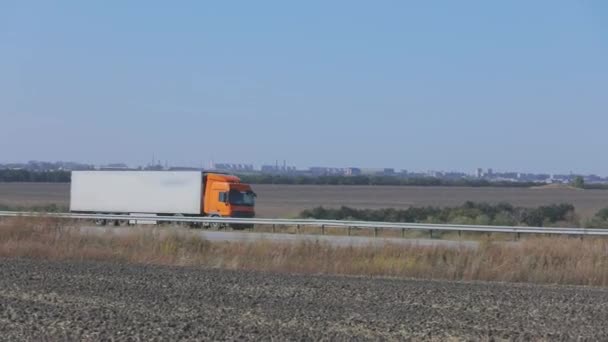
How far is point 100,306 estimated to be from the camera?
14367mm

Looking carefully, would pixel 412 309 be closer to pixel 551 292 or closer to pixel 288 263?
pixel 551 292

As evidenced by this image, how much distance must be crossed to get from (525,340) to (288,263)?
12695mm

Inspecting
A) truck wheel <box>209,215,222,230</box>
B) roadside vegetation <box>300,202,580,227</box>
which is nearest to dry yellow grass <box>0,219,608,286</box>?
truck wheel <box>209,215,222,230</box>

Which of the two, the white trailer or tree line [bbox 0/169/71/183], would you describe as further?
tree line [bbox 0/169/71/183]

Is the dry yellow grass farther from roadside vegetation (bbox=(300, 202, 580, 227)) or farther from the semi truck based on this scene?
roadside vegetation (bbox=(300, 202, 580, 227))

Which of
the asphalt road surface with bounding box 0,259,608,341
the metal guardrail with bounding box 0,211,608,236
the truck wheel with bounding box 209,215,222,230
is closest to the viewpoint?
the asphalt road surface with bounding box 0,259,608,341

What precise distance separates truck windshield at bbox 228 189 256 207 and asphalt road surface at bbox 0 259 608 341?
96.4 feet

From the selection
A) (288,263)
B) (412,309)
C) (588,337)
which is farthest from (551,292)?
(288,263)

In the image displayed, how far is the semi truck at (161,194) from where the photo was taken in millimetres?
50312

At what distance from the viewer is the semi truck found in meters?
50.3

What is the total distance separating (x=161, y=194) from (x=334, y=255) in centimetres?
2776

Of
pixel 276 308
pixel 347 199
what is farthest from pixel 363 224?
pixel 347 199

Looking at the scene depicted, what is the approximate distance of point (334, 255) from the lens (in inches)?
1022

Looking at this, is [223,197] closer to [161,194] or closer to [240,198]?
[240,198]
